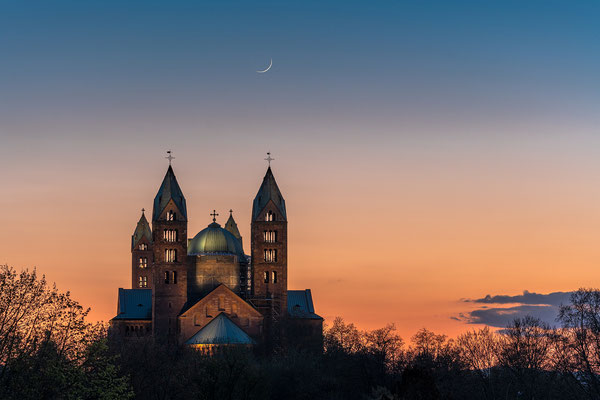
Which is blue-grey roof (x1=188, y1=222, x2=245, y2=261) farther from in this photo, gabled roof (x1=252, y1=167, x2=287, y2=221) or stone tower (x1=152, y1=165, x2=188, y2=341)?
stone tower (x1=152, y1=165, x2=188, y2=341)

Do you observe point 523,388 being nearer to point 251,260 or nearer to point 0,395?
point 251,260

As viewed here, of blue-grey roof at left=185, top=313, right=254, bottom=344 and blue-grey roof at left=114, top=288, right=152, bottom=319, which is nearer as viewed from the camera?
blue-grey roof at left=185, top=313, right=254, bottom=344

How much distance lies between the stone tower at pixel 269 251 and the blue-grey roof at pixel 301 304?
6.36 meters

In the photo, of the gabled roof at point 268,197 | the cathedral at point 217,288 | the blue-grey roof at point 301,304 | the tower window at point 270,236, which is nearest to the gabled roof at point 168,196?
the cathedral at point 217,288

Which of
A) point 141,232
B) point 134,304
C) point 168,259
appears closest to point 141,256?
point 141,232

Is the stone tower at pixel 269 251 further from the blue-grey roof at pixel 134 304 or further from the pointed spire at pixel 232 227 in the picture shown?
the pointed spire at pixel 232 227

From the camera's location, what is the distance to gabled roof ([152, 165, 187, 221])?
131 meters

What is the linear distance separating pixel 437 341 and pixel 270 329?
2180 cm

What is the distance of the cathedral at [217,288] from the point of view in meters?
127

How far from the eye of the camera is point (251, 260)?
132750 mm

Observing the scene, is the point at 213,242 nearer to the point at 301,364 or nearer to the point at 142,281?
the point at 142,281

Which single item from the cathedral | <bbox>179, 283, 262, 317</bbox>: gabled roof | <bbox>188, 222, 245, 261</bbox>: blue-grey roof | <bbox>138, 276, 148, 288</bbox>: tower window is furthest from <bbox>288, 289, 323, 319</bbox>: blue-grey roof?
<bbox>138, 276, 148, 288</bbox>: tower window

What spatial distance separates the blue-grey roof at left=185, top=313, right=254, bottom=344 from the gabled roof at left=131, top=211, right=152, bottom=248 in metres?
41.1

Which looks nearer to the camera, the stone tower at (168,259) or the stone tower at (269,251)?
the stone tower at (168,259)
